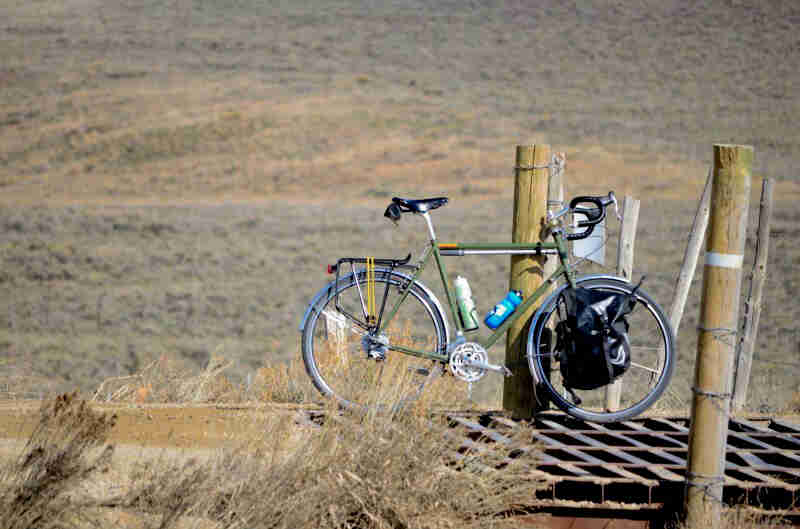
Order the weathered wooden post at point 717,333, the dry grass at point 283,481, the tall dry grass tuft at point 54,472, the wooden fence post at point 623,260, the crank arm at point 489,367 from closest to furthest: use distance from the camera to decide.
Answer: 1. the tall dry grass tuft at point 54,472
2. the dry grass at point 283,481
3. the weathered wooden post at point 717,333
4. the crank arm at point 489,367
5. the wooden fence post at point 623,260

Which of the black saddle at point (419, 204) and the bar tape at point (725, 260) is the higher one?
the black saddle at point (419, 204)

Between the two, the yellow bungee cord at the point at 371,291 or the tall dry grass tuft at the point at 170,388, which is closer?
the yellow bungee cord at the point at 371,291

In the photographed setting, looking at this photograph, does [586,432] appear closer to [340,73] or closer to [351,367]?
[351,367]

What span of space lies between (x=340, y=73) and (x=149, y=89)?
8.54 m

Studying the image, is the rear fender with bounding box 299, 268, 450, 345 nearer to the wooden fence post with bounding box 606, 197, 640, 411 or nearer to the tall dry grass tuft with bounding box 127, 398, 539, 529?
the tall dry grass tuft with bounding box 127, 398, 539, 529

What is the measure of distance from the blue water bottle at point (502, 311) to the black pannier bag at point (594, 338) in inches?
11.9

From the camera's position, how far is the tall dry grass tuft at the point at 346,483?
3859 mm

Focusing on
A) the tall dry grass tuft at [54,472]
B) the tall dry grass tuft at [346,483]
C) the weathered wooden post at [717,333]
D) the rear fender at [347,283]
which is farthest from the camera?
the rear fender at [347,283]

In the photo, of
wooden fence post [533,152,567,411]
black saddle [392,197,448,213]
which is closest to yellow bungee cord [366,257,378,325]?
black saddle [392,197,448,213]

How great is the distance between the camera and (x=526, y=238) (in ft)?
17.4

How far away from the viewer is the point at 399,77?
4353 cm

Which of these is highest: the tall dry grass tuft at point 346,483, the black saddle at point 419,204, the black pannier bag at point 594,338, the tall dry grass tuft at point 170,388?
the black saddle at point 419,204

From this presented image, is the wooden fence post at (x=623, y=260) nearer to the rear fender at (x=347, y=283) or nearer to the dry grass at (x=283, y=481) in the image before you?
the rear fender at (x=347, y=283)

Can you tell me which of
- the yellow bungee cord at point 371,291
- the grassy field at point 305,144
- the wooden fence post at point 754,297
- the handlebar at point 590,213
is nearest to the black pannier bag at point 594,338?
the handlebar at point 590,213
